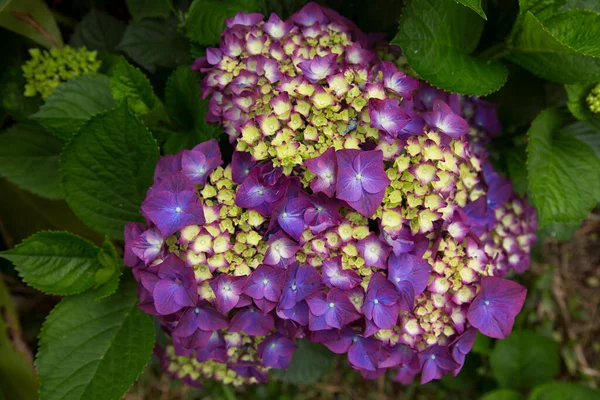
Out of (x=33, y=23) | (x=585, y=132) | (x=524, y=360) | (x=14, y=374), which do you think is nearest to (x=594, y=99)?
(x=585, y=132)

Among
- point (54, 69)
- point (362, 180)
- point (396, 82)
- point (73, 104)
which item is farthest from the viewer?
point (54, 69)

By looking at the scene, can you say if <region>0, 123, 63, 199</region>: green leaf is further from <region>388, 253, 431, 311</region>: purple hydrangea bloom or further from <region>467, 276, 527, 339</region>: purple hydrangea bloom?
<region>467, 276, 527, 339</region>: purple hydrangea bloom

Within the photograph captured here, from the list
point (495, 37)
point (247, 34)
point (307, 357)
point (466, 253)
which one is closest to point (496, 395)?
point (307, 357)

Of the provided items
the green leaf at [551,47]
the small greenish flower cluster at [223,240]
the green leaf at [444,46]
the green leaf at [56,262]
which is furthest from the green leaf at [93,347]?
the green leaf at [551,47]

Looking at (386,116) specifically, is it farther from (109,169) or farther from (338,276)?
(109,169)

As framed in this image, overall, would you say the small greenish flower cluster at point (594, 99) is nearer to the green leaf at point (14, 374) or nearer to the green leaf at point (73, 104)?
the green leaf at point (73, 104)

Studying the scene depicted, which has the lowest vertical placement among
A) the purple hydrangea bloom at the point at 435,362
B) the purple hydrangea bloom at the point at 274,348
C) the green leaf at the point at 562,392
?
the green leaf at the point at 562,392

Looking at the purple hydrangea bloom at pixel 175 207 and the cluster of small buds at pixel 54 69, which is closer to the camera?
the purple hydrangea bloom at pixel 175 207
